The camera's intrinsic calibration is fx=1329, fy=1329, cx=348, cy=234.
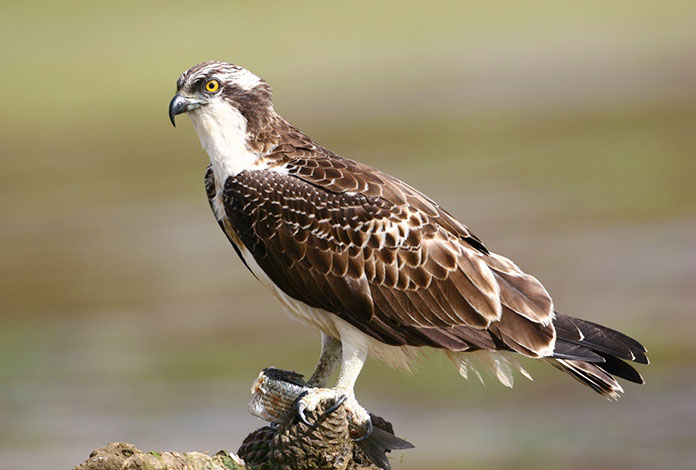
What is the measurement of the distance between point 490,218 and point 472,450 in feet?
34.8

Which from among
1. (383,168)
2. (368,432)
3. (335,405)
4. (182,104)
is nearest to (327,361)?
(335,405)

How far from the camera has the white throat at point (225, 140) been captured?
9352 mm

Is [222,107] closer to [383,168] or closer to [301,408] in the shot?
[301,408]

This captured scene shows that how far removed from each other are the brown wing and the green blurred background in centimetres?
67

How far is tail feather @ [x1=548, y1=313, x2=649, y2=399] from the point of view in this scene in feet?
28.5

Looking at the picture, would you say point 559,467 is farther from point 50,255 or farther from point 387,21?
point 387,21

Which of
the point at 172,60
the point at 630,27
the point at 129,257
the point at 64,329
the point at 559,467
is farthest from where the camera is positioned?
the point at 630,27

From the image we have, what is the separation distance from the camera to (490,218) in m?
26.9

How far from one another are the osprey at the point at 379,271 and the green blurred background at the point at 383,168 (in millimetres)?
665

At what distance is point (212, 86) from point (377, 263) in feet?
5.70

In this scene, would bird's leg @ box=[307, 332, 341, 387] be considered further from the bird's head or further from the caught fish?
the bird's head

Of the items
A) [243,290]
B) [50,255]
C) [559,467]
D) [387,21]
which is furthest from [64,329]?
[387,21]

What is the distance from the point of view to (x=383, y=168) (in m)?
32.3

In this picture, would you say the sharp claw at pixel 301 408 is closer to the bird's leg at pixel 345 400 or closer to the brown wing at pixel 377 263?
the bird's leg at pixel 345 400
